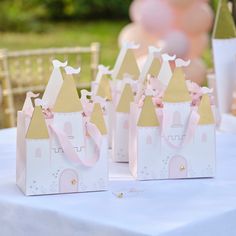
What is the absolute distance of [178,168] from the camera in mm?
2092

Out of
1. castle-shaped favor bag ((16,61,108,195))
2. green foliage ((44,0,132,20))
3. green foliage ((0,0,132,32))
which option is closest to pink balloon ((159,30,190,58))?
castle-shaped favor bag ((16,61,108,195))

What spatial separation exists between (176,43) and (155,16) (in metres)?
0.31

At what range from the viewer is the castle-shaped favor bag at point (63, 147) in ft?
6.37

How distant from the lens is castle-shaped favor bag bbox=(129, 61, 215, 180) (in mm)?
2066

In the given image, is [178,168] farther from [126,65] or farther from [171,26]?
[171,26]

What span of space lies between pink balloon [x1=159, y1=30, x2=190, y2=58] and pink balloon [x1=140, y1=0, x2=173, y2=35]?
75 mm

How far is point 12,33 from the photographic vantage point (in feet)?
40.8

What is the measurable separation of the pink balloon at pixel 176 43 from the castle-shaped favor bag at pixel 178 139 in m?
4.74

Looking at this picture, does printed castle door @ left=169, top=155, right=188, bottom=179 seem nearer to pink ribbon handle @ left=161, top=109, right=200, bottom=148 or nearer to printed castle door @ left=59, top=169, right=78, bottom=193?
pink ribbon handle @ left=161, top=109, right=200, bottom=148

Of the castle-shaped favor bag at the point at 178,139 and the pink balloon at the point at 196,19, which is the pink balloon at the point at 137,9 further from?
the castle-shaped favor bag at the point at 178,139

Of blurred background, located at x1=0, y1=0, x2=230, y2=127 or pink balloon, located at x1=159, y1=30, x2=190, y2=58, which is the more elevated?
blurred background, located at x1=0, y1=0, x2=230, y2=127

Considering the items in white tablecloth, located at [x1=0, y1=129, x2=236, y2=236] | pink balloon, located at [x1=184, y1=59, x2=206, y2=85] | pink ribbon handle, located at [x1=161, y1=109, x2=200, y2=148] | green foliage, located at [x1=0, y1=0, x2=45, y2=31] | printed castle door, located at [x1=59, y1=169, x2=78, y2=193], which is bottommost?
white tablecloth, located at [x1=0, y1=129, x2=236, y2=236]

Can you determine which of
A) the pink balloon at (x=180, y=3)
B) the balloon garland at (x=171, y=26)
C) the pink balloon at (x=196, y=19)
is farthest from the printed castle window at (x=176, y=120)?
the pink balloon at (x=196, y=19)

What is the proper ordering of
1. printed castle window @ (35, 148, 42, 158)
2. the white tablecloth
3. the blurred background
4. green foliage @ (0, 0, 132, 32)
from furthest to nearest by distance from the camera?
green foliage @ (0, 0, 132, 32), the blurred background, printed castle window @ (35, 148, 42, 158), the white tablecloth
